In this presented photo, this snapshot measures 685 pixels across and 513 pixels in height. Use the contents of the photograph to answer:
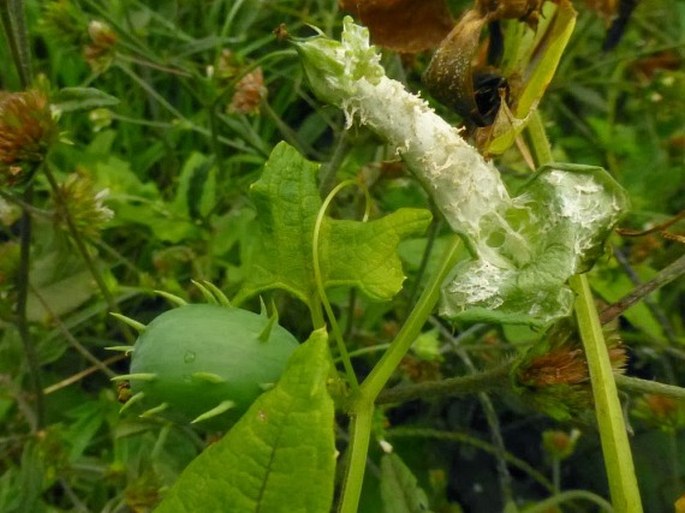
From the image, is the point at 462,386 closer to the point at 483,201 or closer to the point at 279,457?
the point at 483,201

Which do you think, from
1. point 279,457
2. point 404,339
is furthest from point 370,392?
point 279,457

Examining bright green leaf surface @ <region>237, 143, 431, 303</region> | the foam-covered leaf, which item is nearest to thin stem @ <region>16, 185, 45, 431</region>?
bright green leaf surface @ <region>237, 143, 431, 303</region>

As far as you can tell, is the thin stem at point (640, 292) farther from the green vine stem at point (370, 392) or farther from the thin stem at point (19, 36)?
the thin stem at point (19, 36)

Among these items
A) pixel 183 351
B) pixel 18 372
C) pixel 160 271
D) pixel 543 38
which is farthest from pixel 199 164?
pixel 183 351

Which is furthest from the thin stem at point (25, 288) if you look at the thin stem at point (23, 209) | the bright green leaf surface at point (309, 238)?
the bright green leaf surface at point (309, 238)

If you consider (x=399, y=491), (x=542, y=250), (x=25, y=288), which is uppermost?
(x=542, y=250)

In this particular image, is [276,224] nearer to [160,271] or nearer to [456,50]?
[456,50]

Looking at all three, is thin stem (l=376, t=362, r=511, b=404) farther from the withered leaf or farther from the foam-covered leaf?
the withered leaf
